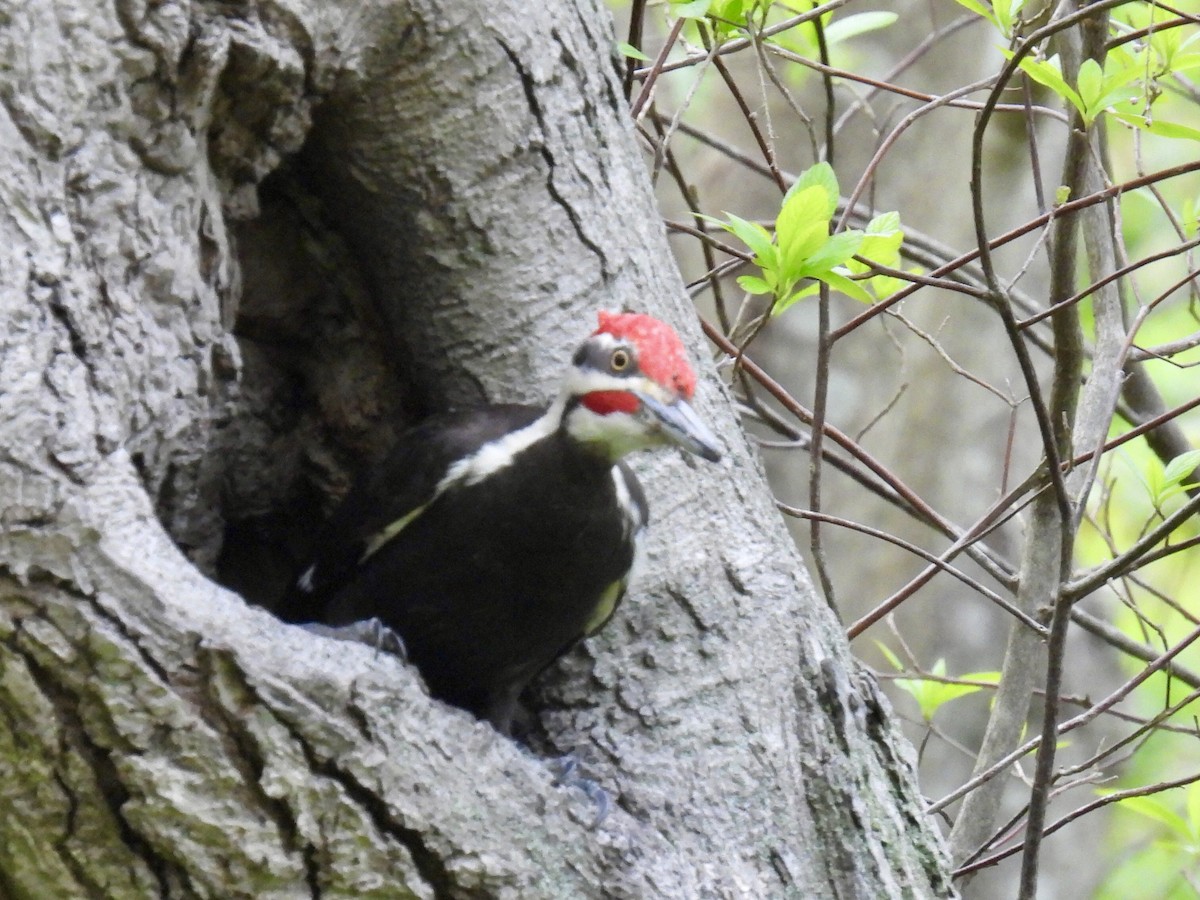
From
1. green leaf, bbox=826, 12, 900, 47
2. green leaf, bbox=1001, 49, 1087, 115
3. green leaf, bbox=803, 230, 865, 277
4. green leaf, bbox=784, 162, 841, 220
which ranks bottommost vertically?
green leaf, bbox=803, 230, 865, 277

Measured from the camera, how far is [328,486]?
2.35 meters

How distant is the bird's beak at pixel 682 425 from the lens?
65.9 inches

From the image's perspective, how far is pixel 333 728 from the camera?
1.39 m

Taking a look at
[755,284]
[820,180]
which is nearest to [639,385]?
[755,284]

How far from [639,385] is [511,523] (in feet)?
0.98

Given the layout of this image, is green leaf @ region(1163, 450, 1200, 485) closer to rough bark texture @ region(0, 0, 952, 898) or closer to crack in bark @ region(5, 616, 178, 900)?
rough bark texture @ region(0, 0, 952, 898)

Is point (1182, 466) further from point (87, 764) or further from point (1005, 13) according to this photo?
point (87, 764)

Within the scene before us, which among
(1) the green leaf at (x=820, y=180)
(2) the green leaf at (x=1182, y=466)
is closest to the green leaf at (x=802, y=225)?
(1) the green leaf at (x=820, y=180)

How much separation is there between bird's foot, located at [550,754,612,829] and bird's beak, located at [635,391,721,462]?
41 centimetres

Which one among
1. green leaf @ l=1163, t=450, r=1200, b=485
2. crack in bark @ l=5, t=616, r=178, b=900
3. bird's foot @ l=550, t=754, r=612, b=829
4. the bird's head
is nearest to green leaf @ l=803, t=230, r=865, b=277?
the bird's head

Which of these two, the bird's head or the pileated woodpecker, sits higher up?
the bird's head

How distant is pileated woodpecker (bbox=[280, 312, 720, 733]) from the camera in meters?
1.78

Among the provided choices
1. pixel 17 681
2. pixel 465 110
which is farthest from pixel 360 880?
pixel 465 110

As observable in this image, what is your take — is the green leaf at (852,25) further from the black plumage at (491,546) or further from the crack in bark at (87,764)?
the crack in bark at (87,764)
